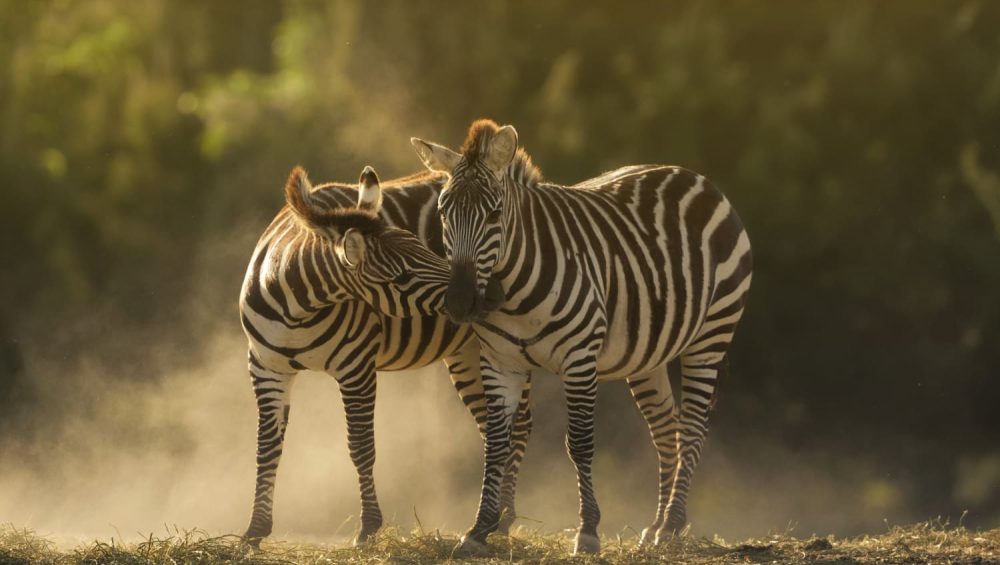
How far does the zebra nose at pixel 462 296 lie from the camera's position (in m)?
6.34

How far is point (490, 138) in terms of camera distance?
6.67m

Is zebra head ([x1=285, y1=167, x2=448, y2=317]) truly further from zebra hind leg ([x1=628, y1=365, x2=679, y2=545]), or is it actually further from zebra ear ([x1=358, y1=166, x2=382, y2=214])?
zebra hind leg ([x1=628, y1=365, x2=679, y2=545])

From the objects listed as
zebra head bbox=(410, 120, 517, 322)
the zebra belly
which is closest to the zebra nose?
zebra head bbox=(410, 120, 517, 322)

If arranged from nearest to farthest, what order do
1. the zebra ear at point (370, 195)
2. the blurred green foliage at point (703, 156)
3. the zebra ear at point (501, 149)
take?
the zebra ear at point (501, 149) → the zebra ear at point (370, 195) → the blurred green foliage at point (703, 156)

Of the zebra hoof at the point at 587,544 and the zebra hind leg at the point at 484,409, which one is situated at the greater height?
the zebra hind leg at the point at 484,409

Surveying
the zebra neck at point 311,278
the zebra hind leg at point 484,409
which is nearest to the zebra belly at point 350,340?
the zebra neck at point 311,278

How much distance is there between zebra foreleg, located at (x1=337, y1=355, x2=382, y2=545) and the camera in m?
7.48

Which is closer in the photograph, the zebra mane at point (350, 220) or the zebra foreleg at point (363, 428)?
the zebra mane at point (350, 220)

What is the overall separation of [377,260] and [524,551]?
161cm

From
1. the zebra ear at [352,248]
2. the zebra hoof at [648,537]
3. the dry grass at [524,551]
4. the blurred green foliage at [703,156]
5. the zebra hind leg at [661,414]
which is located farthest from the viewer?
the blurred green foliage at [703,156]

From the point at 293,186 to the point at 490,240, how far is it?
1.12 meters

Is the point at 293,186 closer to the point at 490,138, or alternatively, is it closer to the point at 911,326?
the point at 490,138

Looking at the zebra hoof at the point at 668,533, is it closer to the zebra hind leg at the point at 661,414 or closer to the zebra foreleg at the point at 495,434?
the zebra hind leg at the point at 661,414

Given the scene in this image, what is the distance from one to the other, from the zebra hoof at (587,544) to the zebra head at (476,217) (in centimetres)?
130
